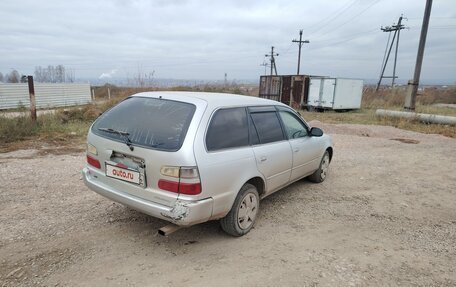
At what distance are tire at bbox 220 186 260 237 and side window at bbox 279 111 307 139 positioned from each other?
1.13 m

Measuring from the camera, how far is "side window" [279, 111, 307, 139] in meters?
4.25

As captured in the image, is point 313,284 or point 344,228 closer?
point 313,284

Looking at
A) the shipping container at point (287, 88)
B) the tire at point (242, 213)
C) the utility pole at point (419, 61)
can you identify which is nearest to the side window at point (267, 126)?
the tire at point (242, 213)

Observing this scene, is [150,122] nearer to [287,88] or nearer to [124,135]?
[124,135]

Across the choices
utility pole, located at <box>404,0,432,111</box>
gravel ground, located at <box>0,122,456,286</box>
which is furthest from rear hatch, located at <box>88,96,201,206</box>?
utility pole, located at <box>404,0,432,111</box>

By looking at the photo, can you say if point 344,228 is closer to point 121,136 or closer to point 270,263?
point 270,263

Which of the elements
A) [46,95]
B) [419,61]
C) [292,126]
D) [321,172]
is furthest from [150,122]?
[46,95]

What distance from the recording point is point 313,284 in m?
2.69

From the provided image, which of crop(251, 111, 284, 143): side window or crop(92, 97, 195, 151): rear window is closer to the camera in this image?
crop(92, 97, 195, 151): rear window

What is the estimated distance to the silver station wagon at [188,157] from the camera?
Answer: 2783mm

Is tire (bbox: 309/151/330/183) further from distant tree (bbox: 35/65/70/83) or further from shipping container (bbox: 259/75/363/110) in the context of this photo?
distant tree (bbox: 35/65/70/83)

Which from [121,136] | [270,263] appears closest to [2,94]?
[121,136]

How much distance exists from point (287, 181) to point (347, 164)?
123 inches

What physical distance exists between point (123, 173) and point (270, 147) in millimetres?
1719
